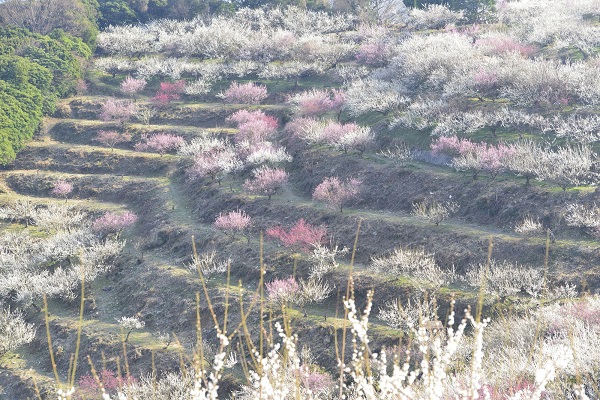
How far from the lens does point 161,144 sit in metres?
33.8

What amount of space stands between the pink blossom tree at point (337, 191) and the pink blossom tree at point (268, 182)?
221 centimetres

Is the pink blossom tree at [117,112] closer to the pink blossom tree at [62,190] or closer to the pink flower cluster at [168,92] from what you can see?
the pink flower cluster at [168,92]

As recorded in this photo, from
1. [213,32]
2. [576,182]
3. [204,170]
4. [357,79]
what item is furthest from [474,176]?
[213,32]

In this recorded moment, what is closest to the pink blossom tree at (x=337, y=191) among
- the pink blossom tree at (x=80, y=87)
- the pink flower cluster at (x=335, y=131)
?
the pink flower cluster at (x=335, y=131)

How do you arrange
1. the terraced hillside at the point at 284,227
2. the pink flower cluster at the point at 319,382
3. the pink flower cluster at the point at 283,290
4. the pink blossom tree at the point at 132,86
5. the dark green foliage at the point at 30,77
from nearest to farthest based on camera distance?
1. the pink flower cluster at the point at 319,382
2. the terraced hillside at the point at 284,227
3. the pink flower cluster at the point at 283,290
4. the dark green foliage at the point at 30,77
5. the pink blossom tree at the point at 132,86

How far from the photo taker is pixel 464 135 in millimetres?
25047

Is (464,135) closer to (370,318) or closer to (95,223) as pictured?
(370,318)

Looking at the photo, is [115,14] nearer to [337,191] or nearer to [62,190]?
[62,190]

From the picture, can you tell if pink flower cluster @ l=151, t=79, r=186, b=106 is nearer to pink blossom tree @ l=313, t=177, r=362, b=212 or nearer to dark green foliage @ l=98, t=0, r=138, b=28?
pink blossom tree @ l=313, t=177, r=362, b=212

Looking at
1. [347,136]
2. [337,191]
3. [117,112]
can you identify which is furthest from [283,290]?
[117,112]

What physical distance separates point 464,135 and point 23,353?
20.2 m

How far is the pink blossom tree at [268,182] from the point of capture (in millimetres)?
26016

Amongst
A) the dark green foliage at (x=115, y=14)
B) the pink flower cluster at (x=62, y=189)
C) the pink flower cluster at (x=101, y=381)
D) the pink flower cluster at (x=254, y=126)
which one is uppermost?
the dark green foliage at (x=115, y=14)

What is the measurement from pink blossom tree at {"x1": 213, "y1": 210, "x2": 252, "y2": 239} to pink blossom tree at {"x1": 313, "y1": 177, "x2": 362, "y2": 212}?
3406 mm
